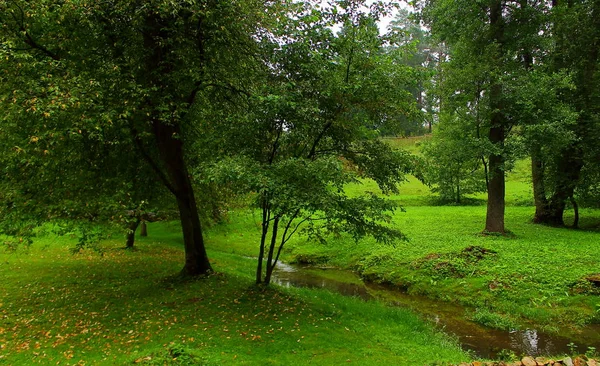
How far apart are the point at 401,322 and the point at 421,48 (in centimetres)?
7858

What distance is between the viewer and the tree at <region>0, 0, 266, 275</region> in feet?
28.9

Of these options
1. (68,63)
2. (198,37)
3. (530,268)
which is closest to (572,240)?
(530,268)

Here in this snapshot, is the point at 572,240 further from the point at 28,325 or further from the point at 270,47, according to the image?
the point at 28,325

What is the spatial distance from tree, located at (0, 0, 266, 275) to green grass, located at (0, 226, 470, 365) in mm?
3090

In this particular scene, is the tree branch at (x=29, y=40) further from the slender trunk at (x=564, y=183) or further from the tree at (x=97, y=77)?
the slender trunk at (x=564, y=183)

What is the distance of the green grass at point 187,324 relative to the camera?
826 cm

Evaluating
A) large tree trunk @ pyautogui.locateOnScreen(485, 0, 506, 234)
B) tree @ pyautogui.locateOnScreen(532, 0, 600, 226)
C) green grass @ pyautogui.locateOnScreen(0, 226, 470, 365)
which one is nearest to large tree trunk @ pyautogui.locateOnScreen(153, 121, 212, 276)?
green grass @ pyautogui.locateOnScreen(0, 226, 470, 365)

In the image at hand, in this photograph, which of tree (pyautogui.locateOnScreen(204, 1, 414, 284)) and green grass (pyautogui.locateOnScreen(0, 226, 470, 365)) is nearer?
green grass (pyautogui.locateOnScreen(0, 226, 470, 365))

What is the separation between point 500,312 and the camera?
12773mm

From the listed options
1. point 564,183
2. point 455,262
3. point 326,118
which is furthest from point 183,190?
point 564,183

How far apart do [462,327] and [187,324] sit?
8488 millimetres

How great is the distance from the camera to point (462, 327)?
12.0 m

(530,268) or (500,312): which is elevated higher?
(530,268)

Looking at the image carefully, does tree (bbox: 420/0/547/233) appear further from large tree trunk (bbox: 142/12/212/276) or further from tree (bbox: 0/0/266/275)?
large tree trunk (bbox: 142/12/212/276)
